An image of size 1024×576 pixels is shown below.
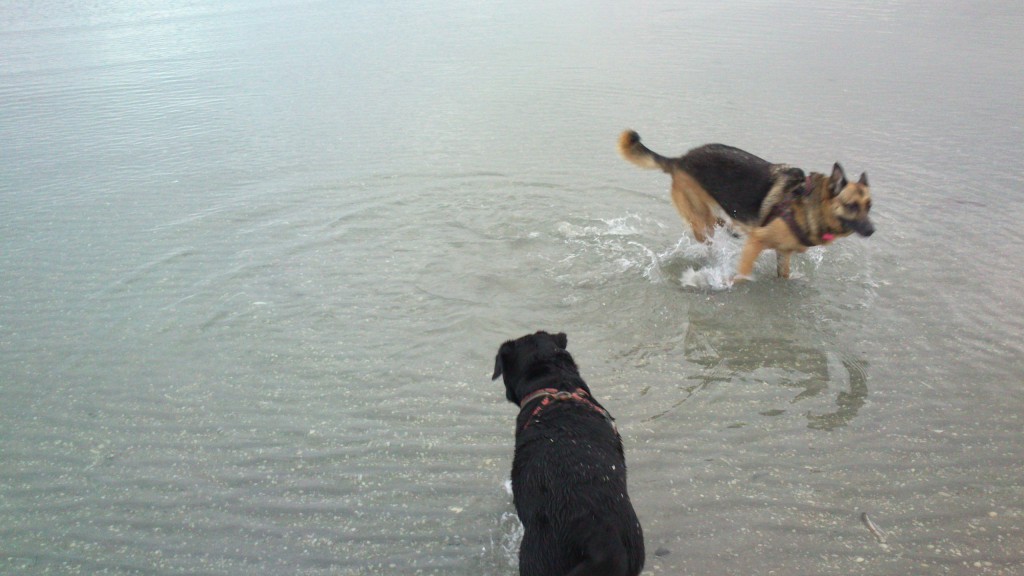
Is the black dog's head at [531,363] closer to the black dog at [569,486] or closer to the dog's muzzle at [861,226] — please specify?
the black dog at [569,486]

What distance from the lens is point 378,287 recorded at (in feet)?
19.1

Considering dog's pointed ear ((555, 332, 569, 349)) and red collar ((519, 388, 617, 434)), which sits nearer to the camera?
red collar ((519, 388, 617, 434))

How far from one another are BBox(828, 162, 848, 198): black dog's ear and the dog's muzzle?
0.25 metres

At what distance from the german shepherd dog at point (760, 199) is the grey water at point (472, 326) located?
32cm

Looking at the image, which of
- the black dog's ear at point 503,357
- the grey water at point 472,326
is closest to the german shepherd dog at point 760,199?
the grey water at point 472,326

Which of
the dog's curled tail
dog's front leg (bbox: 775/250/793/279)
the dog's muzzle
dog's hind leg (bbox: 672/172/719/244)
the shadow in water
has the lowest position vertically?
the shadow in water

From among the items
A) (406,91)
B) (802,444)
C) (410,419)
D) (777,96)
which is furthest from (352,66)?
(802,444)

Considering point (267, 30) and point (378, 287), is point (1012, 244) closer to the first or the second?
point (378, 287)

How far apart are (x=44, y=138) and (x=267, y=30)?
979 cm

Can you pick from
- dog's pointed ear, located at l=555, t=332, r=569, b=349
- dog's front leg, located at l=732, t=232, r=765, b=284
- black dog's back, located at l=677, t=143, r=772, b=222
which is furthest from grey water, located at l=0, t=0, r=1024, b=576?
dog's pointed ear, located at l=555, t=332, r=569, b=349

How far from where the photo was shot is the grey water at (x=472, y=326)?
3.42 meters

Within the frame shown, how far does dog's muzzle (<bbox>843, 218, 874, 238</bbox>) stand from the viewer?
523 centimetres

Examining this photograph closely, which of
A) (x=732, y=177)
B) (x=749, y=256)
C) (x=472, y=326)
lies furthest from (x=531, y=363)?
(x=732, y=177)

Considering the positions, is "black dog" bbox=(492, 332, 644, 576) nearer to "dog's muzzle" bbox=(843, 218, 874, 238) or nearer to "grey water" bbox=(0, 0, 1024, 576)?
"grey water" bbox=(0, 0, 1024, 576)
